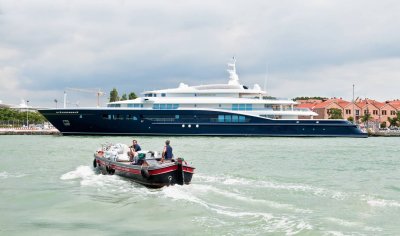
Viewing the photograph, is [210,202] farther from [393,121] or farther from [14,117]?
[14,117]

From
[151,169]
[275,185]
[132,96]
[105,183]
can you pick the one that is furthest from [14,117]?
[275,185]

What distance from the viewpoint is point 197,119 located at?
63125mm

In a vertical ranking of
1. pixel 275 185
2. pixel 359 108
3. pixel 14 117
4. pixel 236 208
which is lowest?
pixel 236 208

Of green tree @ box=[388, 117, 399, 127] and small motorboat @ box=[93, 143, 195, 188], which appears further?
green tree @ box=[388, 117, 399, 127]

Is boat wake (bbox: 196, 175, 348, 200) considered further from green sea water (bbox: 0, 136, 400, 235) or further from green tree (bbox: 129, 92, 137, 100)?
green tree (bbox: 129, 92, 137, 100)

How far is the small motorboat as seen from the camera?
19.2 meters

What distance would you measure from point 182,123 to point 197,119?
6.13 feet

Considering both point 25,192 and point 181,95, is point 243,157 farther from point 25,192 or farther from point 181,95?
point 181,95

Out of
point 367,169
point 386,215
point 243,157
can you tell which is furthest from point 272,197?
point 243,157

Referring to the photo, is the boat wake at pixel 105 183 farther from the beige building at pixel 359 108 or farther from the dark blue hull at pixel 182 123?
the beige building at pixel 359 108

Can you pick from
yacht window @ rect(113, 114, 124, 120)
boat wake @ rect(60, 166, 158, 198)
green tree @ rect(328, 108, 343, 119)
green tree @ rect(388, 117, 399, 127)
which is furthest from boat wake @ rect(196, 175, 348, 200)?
green tree @ rect(388, 117, 399, 127)

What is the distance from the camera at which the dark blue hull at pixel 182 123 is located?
62781 mm

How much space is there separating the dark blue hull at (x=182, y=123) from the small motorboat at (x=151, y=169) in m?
39.1

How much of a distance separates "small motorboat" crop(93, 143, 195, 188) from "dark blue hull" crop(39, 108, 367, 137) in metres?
39.1
